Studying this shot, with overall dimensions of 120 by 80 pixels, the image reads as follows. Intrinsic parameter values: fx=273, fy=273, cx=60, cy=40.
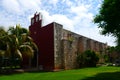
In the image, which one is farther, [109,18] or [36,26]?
[36,26]

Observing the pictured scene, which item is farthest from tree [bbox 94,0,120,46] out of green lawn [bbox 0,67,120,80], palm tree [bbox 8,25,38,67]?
palm tree [bbox 8,25,38,67]

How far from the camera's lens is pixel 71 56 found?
44.0 m

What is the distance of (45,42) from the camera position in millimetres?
42031

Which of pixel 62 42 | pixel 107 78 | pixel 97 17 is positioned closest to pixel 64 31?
pixel 62 42

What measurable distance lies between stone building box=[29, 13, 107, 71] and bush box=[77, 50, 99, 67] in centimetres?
102

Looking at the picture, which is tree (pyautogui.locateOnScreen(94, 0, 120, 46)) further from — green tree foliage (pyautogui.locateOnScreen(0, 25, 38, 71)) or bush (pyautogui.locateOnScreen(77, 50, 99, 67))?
bush (pyautogui.locateOnScreen(77, 50, 99, 67))

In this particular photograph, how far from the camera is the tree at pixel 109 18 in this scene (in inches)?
1126

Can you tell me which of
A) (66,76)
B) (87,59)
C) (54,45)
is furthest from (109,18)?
(87,59)

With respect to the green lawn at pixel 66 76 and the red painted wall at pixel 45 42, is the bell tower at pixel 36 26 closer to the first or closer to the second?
the red painted wall at pixel 45 42

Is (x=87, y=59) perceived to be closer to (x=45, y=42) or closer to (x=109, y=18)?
(x=45, y=42)

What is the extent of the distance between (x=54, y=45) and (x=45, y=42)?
2417 mm

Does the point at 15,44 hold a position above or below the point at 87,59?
above

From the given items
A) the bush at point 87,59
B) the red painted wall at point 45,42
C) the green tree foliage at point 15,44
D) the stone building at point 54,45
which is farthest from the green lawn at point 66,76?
the bush at point 87,59

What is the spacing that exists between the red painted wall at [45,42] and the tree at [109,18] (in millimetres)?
9953
